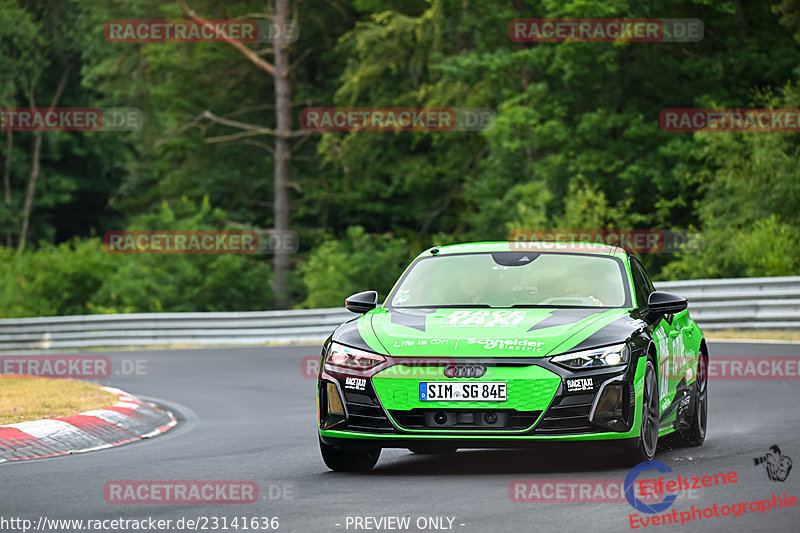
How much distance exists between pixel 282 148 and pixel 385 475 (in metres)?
33.1

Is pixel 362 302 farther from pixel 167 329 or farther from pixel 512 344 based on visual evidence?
pixel 167 329

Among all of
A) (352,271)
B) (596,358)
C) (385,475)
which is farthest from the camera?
(352,271)

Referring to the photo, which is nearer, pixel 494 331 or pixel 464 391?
pixel 464 391

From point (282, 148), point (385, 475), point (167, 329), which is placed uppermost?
point (282, 148)

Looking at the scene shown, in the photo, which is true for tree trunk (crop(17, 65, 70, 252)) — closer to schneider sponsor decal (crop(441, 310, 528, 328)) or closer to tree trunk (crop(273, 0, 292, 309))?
tree trunk (crop(273, 0, 292, 309))

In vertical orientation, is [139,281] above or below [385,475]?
above

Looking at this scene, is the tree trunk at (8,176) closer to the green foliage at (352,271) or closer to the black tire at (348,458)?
the green foliage at (352,271)

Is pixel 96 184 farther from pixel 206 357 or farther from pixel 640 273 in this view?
pixel 640 273

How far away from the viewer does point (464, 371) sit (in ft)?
27.3

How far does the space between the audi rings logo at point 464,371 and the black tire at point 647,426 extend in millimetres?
1028

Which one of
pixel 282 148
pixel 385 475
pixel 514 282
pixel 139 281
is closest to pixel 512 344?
pixel 385 475

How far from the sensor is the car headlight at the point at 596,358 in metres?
8.30

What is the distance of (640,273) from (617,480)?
278cm

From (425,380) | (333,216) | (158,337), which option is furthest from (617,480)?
(333,216)
